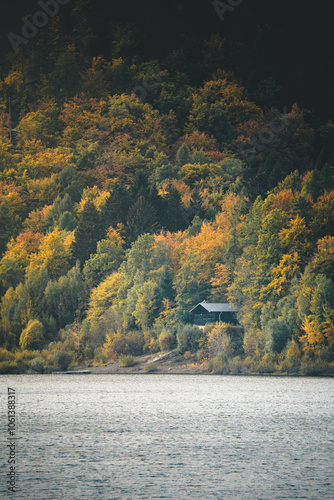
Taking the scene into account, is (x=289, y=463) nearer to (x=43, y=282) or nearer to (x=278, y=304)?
(x=278, y=304)

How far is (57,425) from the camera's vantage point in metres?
→ 59.6

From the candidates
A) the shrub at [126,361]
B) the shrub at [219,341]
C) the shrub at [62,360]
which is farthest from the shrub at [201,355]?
the shrub at [62,360]

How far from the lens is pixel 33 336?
129 meters

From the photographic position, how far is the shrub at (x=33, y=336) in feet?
420

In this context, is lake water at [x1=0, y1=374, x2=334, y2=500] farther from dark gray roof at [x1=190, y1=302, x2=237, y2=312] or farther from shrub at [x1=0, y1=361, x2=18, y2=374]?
shrub at [x1=0, y1=361, x2=18, y2=374]

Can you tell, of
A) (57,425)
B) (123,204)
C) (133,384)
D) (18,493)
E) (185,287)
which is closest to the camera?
(18,493)

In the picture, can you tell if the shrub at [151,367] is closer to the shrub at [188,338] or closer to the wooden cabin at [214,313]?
the shrub at [188,338]

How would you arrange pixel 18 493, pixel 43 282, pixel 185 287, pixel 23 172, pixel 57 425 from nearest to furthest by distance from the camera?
pixel 18 493
pixel 57 425
pixel 185 287
pixel 43 282
pixel 23 172

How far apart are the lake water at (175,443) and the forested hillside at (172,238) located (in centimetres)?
Answer: 2063

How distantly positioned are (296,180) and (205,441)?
257 feet

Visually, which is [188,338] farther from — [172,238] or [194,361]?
[172,238]

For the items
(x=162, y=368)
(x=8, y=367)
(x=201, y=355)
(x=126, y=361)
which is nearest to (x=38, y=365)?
(x=8, y=367)

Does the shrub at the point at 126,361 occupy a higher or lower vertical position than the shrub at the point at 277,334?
lower

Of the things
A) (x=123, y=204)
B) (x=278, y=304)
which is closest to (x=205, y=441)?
(x=278, y=304)
